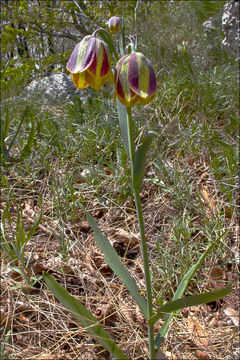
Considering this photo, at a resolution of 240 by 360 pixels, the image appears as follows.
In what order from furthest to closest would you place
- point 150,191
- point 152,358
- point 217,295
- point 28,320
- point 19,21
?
point 19,21, point 150,191, point 28,320, point 152,358, point 217,295

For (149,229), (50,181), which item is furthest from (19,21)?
(149,229)

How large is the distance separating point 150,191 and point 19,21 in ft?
10.0

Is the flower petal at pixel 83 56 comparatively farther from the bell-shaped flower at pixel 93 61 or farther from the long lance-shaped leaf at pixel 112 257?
the long lance-shaped leaf at pixel 112 257

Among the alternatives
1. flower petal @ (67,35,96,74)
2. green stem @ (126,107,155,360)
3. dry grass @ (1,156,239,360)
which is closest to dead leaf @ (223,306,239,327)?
dry grass @ (1,156,239,360)

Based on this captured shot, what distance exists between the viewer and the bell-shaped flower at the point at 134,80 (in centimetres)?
81

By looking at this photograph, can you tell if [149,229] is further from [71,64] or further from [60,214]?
[71,64]

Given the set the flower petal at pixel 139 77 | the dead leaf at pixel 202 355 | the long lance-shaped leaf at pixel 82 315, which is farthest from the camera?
the dead leaf at pixel 202 355

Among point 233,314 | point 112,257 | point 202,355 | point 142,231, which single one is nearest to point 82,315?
point 112,257

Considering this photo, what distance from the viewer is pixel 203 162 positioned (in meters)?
1.93

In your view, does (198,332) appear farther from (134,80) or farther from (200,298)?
(134,80)

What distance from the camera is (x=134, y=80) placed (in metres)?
0.81

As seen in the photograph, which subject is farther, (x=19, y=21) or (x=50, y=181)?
(x=19, y=21)

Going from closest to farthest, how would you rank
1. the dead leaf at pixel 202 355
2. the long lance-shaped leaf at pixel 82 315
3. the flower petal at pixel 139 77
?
1. the flower petal at pixel 139 77
2. the long lance-shaped leaf at pixel 82 315
3. the dead leaf at pixel 202 355

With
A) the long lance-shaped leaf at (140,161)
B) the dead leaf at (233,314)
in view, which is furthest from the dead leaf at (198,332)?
the long lance-shaped leaf at (140,161)
